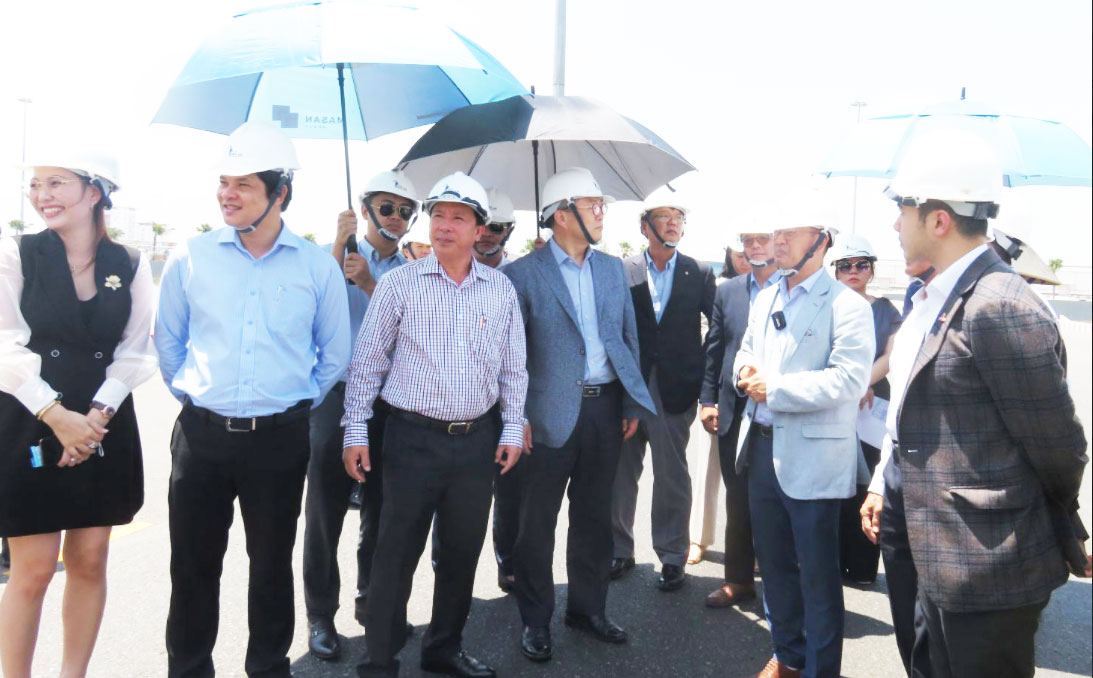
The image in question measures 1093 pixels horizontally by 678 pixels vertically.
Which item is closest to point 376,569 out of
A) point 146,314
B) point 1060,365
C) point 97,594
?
point 97,594

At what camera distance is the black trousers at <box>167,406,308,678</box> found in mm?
2975

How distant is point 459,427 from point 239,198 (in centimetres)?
124

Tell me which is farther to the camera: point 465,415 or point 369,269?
point 369,269

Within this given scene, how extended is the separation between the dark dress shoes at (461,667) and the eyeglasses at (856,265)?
3119 millimetres

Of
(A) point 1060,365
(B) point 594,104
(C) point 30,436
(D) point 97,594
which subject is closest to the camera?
(A) point 1060,365

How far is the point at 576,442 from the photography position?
3.84 m

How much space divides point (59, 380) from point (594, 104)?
2633 mm

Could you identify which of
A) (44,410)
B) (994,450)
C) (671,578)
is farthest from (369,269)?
(994,450)

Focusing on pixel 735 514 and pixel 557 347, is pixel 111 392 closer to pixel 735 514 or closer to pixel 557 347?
pixel 557 347

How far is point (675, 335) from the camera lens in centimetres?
483

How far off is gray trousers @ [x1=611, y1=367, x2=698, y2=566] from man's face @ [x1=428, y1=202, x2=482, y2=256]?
6.14 feet

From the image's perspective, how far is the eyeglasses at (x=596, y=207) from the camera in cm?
386

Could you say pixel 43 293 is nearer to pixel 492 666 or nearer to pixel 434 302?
pixel 434 302

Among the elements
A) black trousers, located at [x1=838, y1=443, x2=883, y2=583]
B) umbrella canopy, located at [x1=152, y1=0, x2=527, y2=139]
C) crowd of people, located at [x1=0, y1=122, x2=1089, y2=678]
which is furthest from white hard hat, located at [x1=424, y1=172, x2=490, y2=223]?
black trousers, located at [x1=838, y1=443, x2=883, y2=583]
